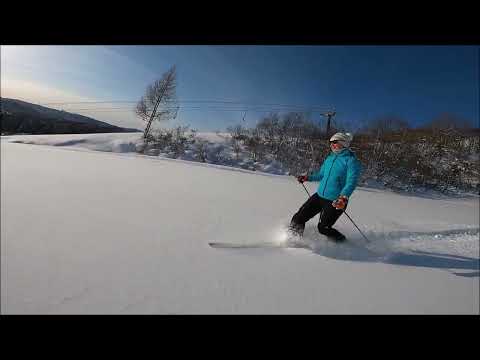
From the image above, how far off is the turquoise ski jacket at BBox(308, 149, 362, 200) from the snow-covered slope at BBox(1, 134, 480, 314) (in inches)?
21.0

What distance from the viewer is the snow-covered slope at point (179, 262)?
120 cm

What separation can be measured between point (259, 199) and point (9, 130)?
3.30 metres

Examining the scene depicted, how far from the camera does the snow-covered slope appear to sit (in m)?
1.20

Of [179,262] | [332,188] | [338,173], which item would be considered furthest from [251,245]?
[338,173]

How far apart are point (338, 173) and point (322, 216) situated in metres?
0.49

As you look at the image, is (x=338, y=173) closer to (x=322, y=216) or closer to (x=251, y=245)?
(x=322, y=216)

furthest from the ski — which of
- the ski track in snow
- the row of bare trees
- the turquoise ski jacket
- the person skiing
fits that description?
the row of bare trees

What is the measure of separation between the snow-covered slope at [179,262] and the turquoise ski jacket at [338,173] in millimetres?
532

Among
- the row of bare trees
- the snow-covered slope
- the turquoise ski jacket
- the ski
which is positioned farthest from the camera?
the row of bare trees

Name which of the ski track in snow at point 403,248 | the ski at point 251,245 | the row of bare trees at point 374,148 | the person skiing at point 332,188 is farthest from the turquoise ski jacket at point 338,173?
the row of bare trees at point 374,148

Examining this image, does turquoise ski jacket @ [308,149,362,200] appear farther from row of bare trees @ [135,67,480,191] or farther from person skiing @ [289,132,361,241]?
row of bare trees @ [135,67,480,191]

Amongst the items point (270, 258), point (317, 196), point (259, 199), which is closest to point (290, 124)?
point (259, 199)

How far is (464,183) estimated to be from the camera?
33.4ft

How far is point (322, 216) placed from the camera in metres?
2.24
